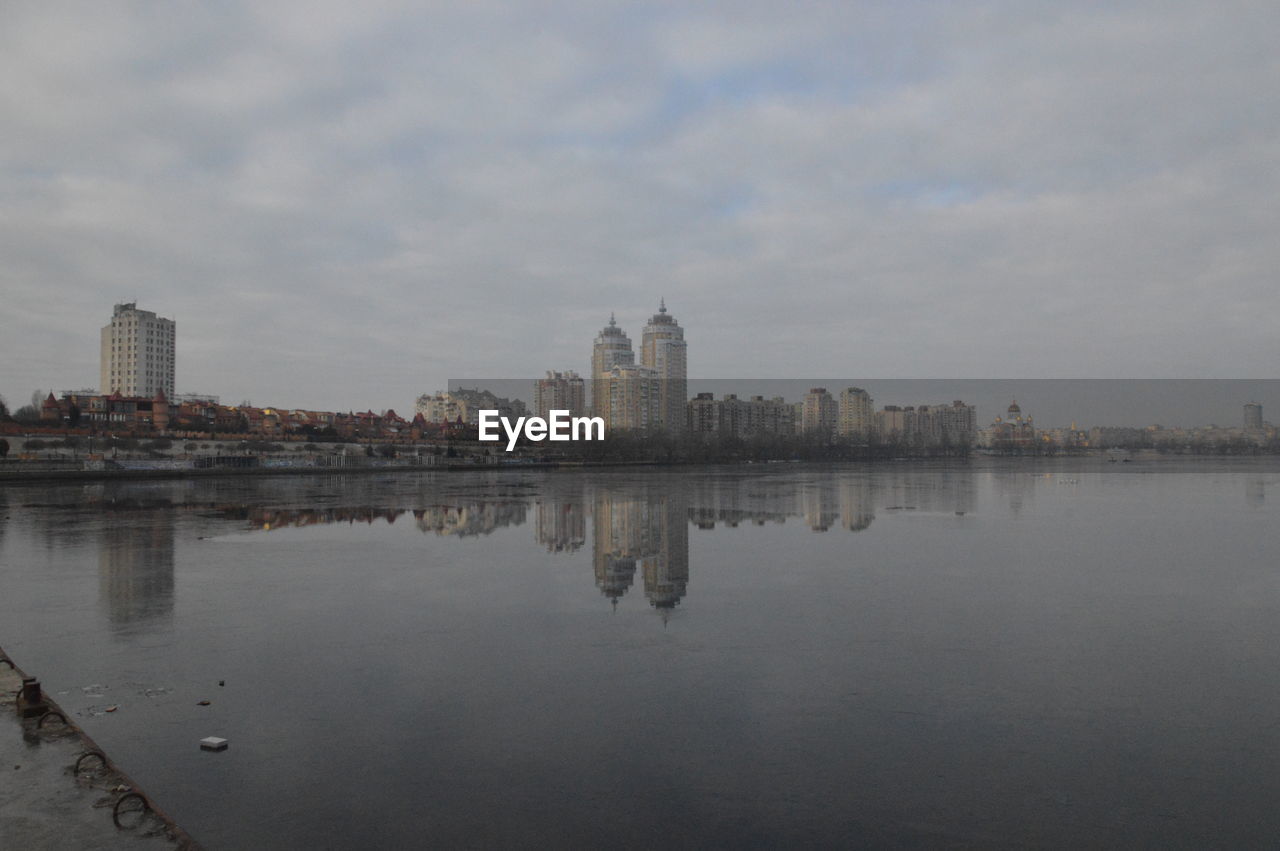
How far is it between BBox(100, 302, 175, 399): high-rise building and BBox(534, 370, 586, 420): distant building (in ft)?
221

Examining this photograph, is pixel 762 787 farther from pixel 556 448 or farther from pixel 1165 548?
pixel 556 448

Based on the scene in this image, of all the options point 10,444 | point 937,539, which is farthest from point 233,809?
point 10,444

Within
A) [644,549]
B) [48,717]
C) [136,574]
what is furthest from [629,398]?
[48,717]

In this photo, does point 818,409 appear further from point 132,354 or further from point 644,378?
point 132,354

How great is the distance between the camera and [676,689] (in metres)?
7.12

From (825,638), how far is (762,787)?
4040 mm

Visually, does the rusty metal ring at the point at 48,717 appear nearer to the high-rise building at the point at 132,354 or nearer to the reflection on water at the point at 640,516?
the reflection on water at the point at 640,516

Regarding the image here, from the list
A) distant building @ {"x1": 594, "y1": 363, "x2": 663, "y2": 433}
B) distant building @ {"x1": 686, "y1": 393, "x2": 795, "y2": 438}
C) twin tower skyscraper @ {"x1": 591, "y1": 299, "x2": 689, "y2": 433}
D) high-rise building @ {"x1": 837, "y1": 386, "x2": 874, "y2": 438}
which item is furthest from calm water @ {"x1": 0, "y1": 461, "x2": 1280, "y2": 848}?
high-rise building @ {"x1": 837, "y1": 386, "x2": 874, "y2": 438}

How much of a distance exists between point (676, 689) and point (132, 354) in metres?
135

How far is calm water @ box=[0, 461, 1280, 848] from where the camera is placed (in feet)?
15.9

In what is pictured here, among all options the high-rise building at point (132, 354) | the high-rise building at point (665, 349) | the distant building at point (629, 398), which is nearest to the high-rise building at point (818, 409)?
the high-rise building at point (665, 349)

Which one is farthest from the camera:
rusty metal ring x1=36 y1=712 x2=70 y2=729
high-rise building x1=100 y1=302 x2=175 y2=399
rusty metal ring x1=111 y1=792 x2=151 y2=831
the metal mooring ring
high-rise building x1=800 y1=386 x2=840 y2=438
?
high-rise building x1=800 y1=386 x2=840 y2=438

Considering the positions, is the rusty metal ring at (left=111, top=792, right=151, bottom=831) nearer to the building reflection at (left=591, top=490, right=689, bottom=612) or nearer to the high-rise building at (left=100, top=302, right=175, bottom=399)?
the building reflection at (left=591, top=490, right=689, bottom=612)

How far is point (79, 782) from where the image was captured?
4.85m
